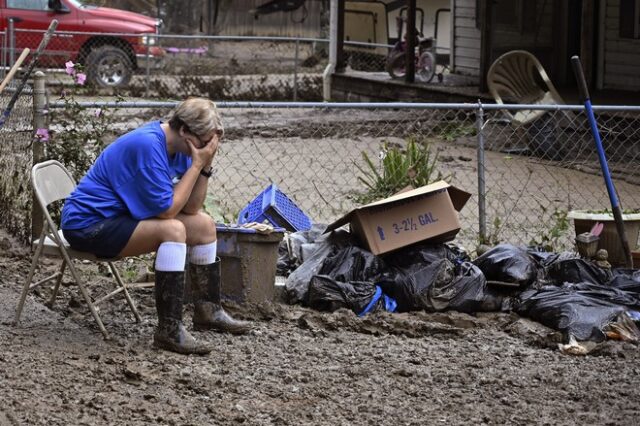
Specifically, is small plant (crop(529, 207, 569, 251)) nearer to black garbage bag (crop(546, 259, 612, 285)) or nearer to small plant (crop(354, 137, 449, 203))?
black garbage bag (crop(546, 259, 612, 285))

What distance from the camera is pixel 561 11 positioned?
17.5 meters

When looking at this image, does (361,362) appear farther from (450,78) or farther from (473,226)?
(450,78)

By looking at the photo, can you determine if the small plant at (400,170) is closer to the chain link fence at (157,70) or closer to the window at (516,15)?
the chain link fence at (157,70)

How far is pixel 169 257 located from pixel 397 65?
13.3 m

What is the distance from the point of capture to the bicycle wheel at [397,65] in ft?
59.6

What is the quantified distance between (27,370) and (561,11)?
13.9 m

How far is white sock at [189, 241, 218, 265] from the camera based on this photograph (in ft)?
18.6

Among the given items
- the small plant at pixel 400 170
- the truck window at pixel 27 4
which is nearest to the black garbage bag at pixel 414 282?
the small plant at pixel 400 170

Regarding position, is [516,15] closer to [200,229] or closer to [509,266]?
[509,266]

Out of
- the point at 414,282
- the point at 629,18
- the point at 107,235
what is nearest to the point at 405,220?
the point at 414,282

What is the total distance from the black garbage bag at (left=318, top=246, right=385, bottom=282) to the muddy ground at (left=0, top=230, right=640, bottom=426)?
331 mm

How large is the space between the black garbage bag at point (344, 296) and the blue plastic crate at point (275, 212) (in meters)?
0.73

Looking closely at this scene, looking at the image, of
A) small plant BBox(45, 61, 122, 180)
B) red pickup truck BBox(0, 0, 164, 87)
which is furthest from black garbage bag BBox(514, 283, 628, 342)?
red pickup truck BBox(0, 0, 164, 87)

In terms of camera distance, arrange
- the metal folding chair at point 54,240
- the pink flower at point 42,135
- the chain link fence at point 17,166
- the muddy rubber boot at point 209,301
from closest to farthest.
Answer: the metal folding chair at point 54,240 < the muddy rubber boot at point 209,301 < the pink flower at point 42,135 < the chain link fence at point 17,166
